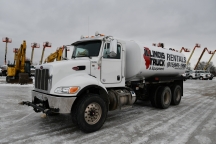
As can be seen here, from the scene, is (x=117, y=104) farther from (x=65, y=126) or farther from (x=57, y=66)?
(x=57, y=66)

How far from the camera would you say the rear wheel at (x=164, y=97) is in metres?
8.12

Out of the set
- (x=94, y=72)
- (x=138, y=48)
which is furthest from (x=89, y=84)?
(x=138, y=48)

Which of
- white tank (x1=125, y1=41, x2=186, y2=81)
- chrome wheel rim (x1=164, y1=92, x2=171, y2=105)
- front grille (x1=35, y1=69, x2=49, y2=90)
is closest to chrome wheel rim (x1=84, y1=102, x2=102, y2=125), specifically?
front grille (x1=35, y1=69, x2=49, y2=90)

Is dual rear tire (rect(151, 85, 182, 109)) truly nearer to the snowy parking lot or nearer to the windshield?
the snowy parking lot

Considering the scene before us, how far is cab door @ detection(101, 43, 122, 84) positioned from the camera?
570 cm

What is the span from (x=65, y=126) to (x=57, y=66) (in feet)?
6.05

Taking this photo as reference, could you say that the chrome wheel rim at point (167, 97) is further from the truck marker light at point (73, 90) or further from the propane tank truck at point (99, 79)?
the truck marker light at point (73, 90)

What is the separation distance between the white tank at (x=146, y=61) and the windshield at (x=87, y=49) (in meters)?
1.59

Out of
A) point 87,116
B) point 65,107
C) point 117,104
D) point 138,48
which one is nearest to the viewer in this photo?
point 65,107

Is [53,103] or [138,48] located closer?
[53,103]

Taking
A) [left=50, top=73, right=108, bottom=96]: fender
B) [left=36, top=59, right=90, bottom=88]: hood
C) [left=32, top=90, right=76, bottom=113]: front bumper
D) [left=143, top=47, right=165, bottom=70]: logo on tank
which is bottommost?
[left=32, top=90, right=76, bottom=113]: front bumper

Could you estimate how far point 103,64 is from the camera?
18.6 ft

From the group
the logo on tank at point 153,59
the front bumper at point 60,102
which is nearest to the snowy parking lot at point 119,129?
the front bumper at point 60,102

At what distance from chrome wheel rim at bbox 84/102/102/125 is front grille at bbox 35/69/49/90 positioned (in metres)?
1.27
